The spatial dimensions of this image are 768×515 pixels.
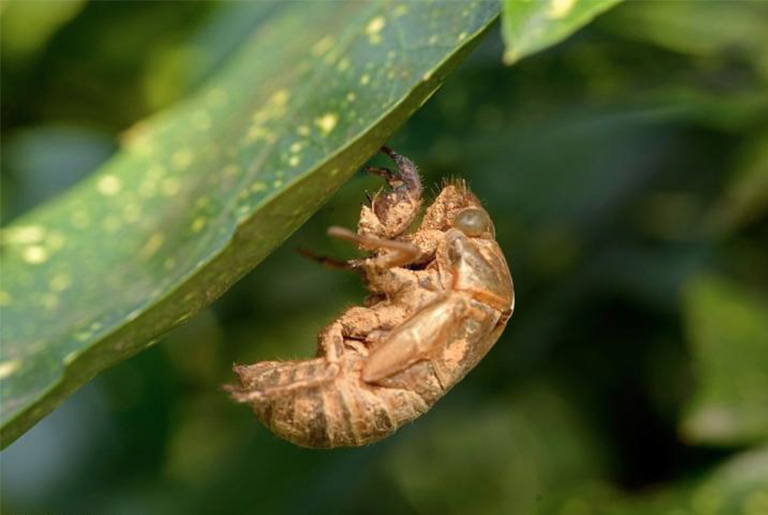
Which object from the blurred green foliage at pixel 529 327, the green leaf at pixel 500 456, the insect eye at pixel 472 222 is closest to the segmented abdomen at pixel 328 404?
the insect eye at pixel 472 222

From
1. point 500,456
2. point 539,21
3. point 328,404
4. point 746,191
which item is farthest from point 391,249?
point 500,456

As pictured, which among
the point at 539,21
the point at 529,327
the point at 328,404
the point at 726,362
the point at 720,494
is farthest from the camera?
the point at 529,327

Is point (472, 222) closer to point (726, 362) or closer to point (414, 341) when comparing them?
point (414, 341)

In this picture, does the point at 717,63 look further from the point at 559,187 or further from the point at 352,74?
the point at 352,74

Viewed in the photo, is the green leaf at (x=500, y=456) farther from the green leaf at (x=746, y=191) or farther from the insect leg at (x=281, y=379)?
the insect leg at (x=281, y=379)

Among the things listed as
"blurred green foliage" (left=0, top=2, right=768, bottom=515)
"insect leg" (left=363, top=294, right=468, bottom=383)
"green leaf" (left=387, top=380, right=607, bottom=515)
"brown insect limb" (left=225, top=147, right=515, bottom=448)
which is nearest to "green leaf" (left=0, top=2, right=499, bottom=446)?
"brown insect limb" (left=225, top=147, right=515, bottom=448)

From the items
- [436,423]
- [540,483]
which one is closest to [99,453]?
[436,423]

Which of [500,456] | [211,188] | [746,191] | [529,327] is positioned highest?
[211,188]

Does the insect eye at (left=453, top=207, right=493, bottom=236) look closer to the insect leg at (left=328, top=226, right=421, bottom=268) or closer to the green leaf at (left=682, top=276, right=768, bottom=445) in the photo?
the insect leg at (left=328, top=226, right=421, bottom=268)
